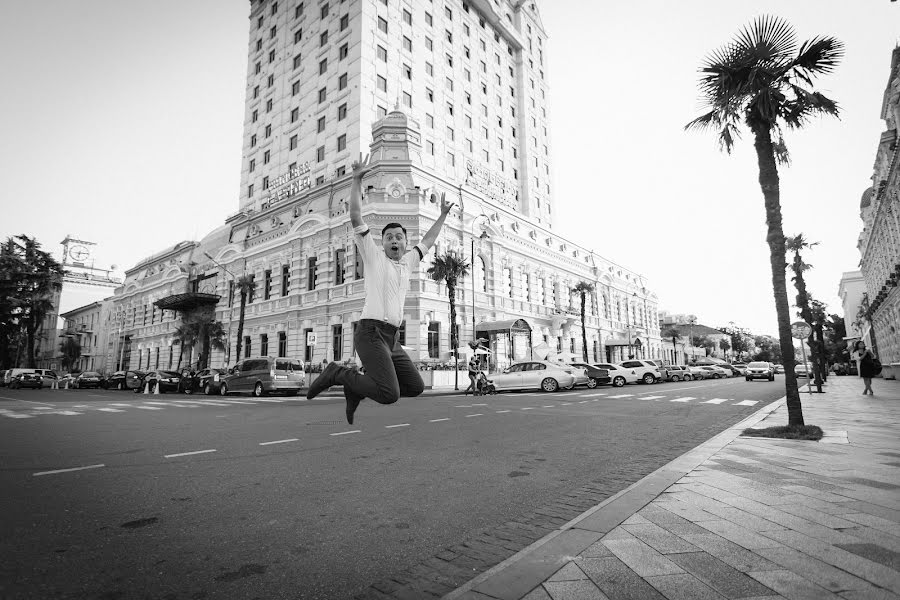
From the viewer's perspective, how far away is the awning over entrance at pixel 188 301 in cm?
4253

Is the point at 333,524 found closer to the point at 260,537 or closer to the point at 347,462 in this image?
the point at 260,537

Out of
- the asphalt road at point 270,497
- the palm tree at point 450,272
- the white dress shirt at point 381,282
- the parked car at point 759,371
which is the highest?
the palm tree at point 450,272

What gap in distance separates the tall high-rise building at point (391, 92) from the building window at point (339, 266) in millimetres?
7334

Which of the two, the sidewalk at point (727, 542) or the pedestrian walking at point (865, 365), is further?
the pedestrian walking at point (865, 365)

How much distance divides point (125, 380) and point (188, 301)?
29.1 feet

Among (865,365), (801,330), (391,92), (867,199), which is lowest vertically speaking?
(865,365)

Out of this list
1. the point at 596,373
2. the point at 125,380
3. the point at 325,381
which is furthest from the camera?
the point at 125,380

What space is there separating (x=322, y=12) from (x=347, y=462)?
48.0 m

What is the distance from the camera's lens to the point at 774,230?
9.44 metres

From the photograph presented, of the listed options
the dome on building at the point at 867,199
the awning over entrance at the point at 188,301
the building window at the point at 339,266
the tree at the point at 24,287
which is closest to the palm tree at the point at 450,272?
the building window at the point at 339,266

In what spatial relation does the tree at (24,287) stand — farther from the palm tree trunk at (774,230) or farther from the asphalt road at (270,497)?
the palm tree trunk at (774,230)

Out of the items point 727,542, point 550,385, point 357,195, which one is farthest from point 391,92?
point 727,542

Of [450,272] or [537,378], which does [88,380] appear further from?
[537,378]

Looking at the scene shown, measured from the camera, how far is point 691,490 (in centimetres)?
447
